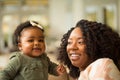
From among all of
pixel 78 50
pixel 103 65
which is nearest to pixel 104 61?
pixel 103 65

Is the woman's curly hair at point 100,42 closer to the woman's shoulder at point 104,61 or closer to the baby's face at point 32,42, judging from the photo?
the woman's shoulder at point 104,61

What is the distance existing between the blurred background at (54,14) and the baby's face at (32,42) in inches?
176

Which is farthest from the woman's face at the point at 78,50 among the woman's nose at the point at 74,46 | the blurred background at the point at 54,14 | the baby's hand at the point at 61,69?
the blurred background at the point at 54,14

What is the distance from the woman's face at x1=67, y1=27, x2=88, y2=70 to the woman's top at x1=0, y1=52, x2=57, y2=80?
410mm

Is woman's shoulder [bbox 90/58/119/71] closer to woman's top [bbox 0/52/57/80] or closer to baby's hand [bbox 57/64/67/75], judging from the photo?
baby's hand [bbox 57/64/67/75]

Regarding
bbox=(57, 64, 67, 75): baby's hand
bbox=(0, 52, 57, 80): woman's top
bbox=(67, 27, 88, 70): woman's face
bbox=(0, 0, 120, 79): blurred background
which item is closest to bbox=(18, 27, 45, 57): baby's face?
bbox=(0, 52, 57, 80): woman's top

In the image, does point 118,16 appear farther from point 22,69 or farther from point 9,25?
point 22,69

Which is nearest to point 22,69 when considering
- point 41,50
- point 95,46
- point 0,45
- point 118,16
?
point 41,50

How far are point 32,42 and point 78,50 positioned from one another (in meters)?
0.50

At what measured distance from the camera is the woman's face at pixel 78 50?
1.20 meters

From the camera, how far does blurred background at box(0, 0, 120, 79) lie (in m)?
7.21

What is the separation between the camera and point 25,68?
1.58m

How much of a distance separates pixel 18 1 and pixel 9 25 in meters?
0.83

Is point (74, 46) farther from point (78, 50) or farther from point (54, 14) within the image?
point (54, 14)
